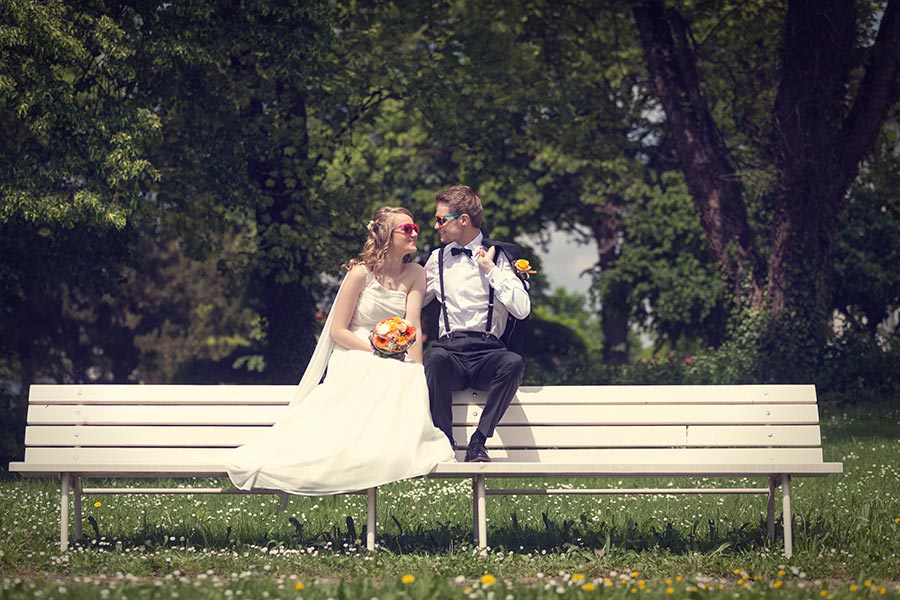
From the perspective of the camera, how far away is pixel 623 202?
34.9 meters

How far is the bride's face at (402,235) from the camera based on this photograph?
783 centimetres

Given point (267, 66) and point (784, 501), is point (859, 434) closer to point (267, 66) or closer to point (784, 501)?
point (784, 501)

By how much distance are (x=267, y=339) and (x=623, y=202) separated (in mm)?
15931

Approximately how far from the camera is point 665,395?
7.62 m

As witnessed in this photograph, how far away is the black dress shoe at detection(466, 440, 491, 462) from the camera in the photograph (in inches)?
291

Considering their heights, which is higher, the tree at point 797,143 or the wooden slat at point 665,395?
the tree at point 797,143

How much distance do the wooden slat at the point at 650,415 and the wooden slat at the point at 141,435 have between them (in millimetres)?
1442

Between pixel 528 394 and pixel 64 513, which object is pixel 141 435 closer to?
pixel 64 513

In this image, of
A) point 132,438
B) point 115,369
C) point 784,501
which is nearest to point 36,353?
point 115,369

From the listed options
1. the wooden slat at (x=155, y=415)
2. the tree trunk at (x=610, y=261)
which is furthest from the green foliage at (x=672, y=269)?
the wooden slat at (x=155, y=415)

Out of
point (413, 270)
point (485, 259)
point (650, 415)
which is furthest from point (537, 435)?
point (413, 270)

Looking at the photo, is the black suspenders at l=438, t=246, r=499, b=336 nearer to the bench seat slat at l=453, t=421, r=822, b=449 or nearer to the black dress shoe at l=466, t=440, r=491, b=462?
the bench seat slat at l=453, t=421, r=822, b=449

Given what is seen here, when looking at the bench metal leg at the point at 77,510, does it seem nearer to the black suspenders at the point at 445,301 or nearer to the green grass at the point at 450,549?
the green grass at the point at 450,549

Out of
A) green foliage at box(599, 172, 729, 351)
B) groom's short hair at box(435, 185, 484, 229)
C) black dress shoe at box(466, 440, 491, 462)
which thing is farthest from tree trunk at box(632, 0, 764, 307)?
black dress shoe at box(466, 440, 491, 462)
